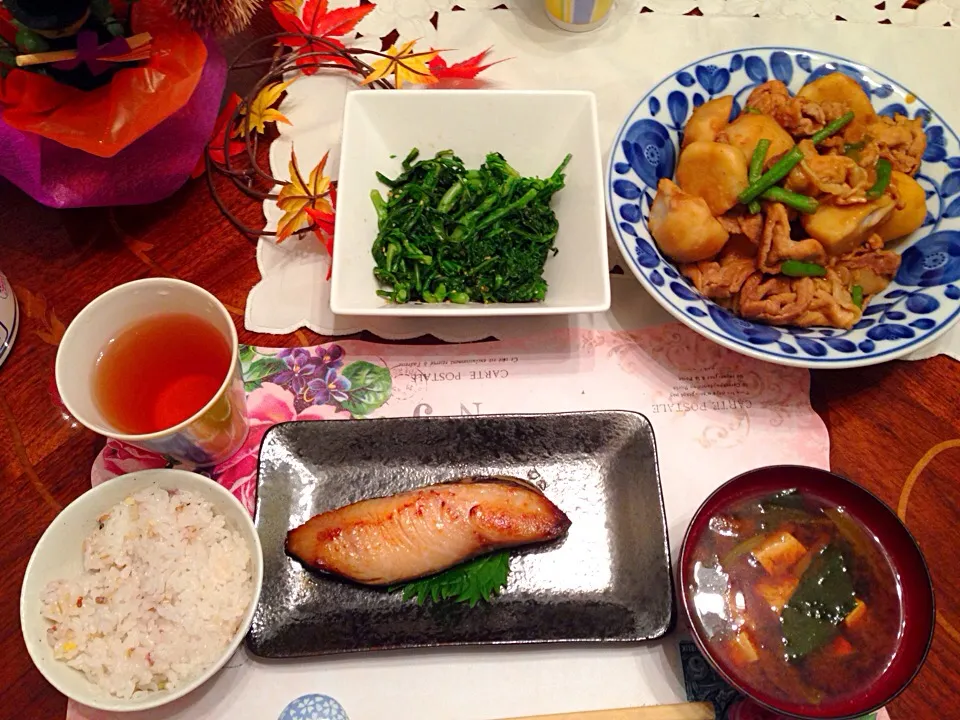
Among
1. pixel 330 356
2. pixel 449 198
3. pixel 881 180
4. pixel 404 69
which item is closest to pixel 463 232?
pixel 449 198

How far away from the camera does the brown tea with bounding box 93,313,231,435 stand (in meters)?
1.43

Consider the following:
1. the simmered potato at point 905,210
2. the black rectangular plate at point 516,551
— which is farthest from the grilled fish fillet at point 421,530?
the simmered potato at point 905,210

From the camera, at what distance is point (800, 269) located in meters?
1.62

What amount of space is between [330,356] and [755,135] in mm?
1229

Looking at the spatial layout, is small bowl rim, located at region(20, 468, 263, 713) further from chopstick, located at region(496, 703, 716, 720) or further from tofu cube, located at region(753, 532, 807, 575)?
tofu cube, located at region(753, 532, 807, 575)

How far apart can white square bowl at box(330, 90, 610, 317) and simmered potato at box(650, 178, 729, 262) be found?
15cm

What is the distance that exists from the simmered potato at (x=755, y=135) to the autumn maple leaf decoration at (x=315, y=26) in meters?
1.16

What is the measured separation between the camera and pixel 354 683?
55.8 inches

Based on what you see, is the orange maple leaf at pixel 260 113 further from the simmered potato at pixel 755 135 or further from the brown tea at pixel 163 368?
the simmered potato at pixel 755 135

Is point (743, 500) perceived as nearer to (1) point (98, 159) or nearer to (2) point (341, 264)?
(2) point (341, 264)

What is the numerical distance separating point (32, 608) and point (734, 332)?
1591mm

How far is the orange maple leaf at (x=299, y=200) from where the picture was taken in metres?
1.82

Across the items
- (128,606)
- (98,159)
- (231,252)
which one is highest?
(98,159)

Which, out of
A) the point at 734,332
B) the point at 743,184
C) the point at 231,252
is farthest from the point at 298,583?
the point at 743,184
